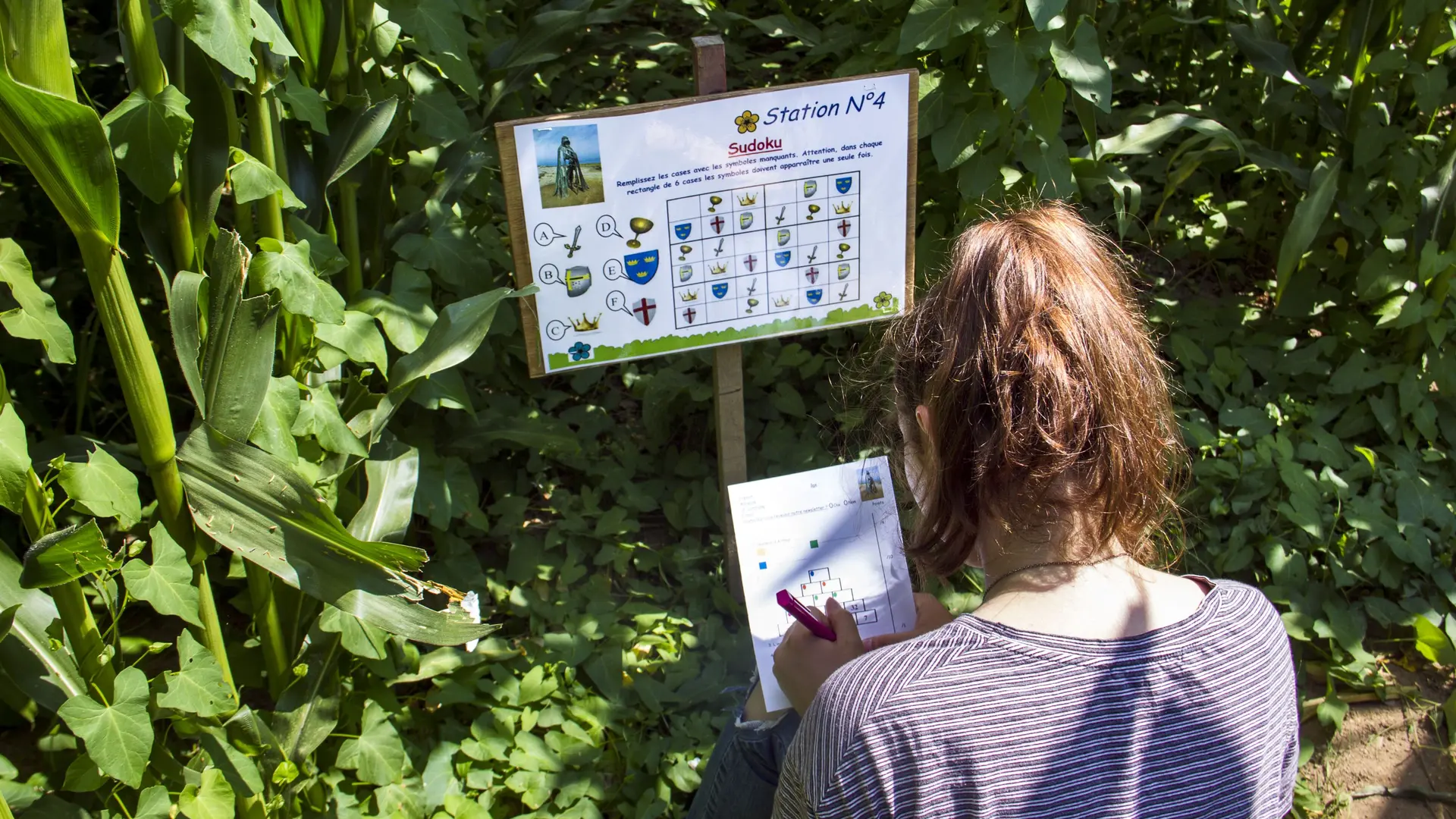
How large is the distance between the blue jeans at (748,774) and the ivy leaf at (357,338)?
830 mm

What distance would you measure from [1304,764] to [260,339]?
88.1 inches

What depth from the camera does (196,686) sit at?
1.53 metres

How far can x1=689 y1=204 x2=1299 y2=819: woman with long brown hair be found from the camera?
1040 millimetres

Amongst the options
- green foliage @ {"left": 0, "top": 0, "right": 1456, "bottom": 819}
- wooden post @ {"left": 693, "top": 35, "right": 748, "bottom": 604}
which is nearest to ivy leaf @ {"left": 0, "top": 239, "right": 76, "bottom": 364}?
green foliage @ {"left": 0, "top": 0, "right": 1456, "bottom": 819}

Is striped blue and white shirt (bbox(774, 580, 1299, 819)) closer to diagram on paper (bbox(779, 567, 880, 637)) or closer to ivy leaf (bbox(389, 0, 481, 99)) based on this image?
diagram on paper (bbox(779, 567, 880, 637))

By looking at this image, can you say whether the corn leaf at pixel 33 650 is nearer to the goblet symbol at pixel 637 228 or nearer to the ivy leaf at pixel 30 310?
the ivy leaf at pixel 30 310

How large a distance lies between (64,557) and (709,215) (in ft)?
3.80

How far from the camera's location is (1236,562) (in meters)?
2.57

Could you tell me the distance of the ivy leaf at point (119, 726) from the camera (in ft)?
4.59

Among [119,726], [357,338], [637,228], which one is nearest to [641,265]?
[637,228]

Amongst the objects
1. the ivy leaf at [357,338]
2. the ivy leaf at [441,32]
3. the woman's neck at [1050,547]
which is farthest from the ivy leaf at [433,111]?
the woman's neck at [1050,547]

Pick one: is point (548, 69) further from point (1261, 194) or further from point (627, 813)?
point (1261, 194)

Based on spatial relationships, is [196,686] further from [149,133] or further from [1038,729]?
[1038,729]

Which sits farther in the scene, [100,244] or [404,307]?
[404,307]
